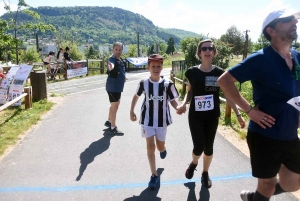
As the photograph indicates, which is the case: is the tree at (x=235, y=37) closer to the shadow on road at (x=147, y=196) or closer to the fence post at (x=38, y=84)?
the fence post at (x=38, y=84)

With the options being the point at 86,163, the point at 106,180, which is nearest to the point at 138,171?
the point at 106,180

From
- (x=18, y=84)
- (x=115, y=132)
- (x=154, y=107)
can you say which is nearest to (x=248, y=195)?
(x=154, y=107)

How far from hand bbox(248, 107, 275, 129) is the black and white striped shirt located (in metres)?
1.65

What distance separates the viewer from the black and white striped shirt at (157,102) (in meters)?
3.92

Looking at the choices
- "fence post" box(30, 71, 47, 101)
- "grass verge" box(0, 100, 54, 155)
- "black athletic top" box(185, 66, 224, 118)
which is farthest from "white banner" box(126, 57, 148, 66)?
"black athletic top" box(185, 66, 224, 118)

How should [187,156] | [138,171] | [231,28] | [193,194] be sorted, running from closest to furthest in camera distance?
[193,194] → [138,171] → [187,156] → [231,28]

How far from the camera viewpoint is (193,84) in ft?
12.6

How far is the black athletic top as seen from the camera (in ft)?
12.3

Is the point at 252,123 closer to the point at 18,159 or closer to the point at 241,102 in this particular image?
the point at 241,102

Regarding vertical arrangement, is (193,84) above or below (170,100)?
above

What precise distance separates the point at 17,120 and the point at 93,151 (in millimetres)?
3214

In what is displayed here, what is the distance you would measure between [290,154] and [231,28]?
7170cm

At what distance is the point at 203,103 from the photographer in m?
3.74

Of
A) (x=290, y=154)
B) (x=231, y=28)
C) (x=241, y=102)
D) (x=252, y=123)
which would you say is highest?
(x=231, y=28)
